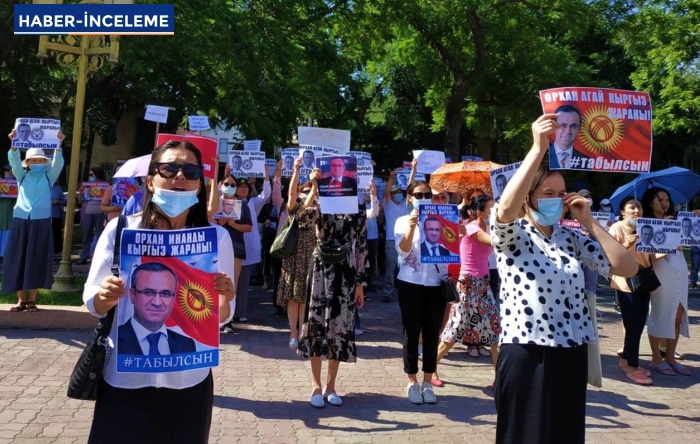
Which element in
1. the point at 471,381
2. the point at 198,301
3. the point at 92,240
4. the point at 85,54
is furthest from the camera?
the point at 92,240

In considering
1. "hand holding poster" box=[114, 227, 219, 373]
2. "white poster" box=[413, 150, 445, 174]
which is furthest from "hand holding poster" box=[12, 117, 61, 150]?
"hand holding poster" box=[114, 227, 219, 373]

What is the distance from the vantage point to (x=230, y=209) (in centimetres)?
820

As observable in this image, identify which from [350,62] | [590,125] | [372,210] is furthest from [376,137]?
[590,125]

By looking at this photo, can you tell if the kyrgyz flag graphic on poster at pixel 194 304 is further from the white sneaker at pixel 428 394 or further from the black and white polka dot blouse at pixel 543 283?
the white sneaker at pixel 428 394

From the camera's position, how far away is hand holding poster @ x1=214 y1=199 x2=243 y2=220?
8.16m

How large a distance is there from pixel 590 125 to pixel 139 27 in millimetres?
6785

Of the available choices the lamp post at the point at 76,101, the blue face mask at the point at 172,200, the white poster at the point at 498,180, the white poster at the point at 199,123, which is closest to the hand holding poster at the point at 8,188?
the lamp post at the point at 76,101

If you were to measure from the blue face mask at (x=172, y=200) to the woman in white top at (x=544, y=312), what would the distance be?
4.98ft

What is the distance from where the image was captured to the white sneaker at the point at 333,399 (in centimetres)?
578

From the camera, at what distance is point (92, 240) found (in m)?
13.7

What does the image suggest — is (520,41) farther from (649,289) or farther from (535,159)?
(535,159)

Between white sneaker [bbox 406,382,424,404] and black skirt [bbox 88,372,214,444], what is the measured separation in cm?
348

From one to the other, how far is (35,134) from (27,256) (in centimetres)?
152

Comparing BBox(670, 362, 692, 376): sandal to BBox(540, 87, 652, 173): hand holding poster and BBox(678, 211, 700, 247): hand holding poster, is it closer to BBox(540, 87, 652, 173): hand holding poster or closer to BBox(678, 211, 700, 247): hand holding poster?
BBox(678, 211, 700, 247): hand holding poster
